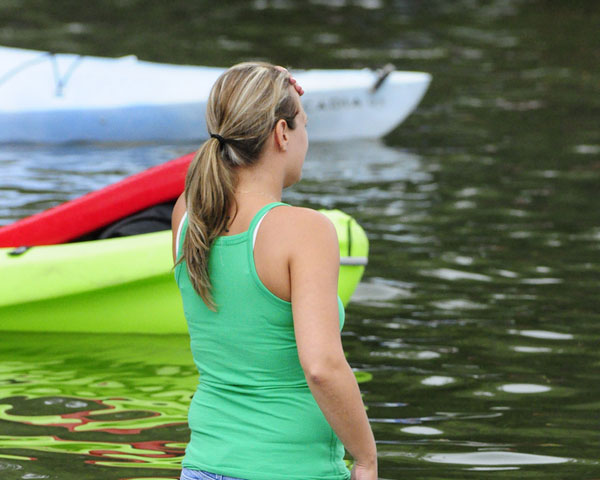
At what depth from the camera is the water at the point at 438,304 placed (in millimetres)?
3908

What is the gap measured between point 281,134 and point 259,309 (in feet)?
1.08

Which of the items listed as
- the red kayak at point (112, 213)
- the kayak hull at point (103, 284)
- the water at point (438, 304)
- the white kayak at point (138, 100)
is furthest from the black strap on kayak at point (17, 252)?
the white kayak at point (138, 100)

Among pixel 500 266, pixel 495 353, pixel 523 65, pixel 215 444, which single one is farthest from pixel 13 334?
pixel 523 65

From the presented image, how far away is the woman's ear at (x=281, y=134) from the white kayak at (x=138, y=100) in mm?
8227

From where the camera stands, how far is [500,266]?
6.38 metres

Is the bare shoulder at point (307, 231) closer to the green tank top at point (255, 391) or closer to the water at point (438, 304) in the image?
the green tank top at point (255, 391)

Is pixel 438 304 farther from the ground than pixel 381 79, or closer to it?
closer to it

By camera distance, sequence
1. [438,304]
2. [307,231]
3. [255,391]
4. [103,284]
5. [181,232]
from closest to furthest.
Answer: [307,231] → [255,391] → [181,232] → [103,284] → [438,304]

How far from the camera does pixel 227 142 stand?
2.07m

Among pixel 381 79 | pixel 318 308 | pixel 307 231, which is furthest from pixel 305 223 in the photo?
pixel 381 79

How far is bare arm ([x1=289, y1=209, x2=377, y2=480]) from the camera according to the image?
76.7 inches

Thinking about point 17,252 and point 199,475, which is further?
point 17,252

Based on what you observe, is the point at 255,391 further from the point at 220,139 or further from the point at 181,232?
the point at 220,139

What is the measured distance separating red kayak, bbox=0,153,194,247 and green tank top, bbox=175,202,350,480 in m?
3.10
